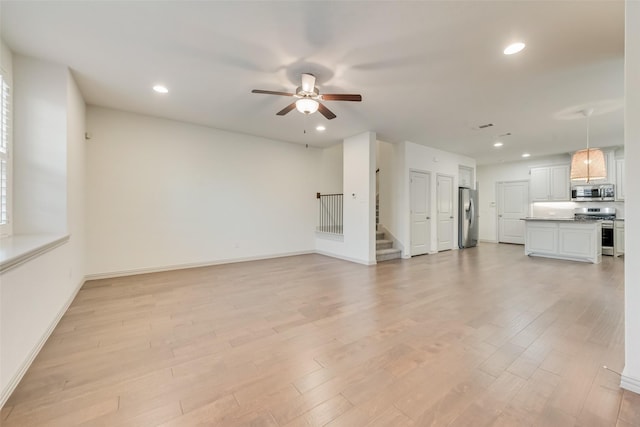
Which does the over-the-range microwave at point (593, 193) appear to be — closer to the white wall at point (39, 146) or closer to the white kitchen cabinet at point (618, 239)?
the white kitchen cabinet at point (618, 239)

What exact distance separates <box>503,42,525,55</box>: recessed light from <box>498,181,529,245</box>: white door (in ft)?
25.3

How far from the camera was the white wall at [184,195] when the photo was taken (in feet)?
14.5

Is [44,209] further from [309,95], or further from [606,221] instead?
[606,221]

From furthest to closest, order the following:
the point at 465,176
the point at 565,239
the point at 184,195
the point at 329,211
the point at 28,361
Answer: the point at 465,176, the point at 329,211, the point at 565,239, the point at 184,195, the point at 28,361

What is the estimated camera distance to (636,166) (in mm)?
1689

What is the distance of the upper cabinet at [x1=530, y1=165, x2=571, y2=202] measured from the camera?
25.6 feet

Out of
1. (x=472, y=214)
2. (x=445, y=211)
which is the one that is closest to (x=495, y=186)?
(x=472, y=214)

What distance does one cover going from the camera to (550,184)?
8086 mm

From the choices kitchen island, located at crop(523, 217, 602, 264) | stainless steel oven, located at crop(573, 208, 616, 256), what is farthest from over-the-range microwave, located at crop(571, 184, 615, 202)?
kitchen island, located at crop(523, 217, 602, 264)

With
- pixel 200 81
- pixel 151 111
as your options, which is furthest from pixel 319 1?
pixel 151 111

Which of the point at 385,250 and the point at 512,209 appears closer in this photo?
the point at 385,250

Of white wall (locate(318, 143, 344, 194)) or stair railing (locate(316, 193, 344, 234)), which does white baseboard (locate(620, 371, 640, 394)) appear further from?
white wall (locate(318, 143, 344, 194))

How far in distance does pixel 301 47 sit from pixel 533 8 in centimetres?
201

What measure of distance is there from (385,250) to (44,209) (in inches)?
232
